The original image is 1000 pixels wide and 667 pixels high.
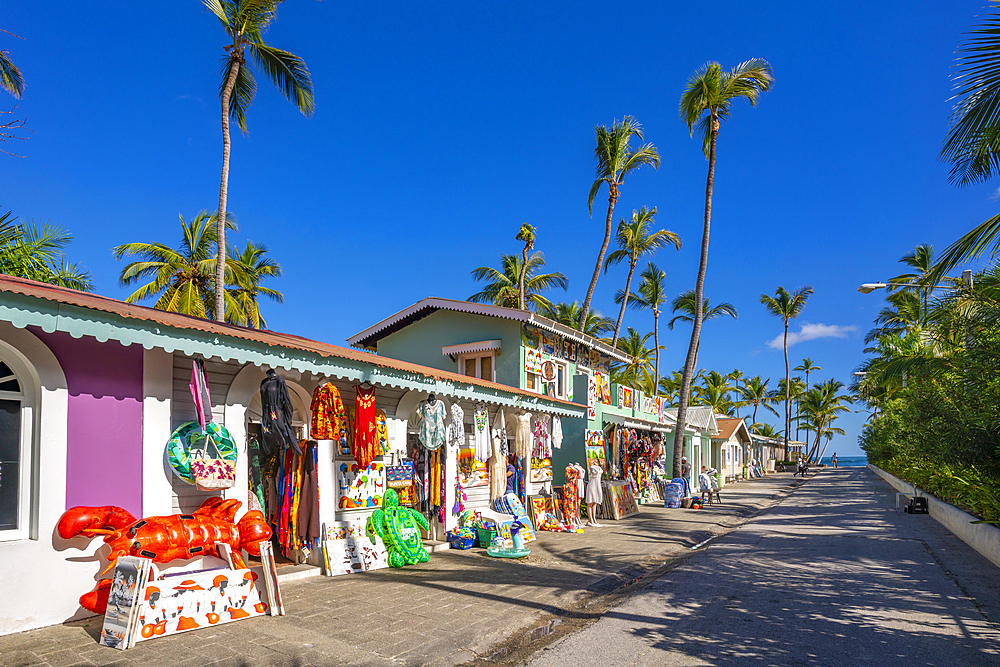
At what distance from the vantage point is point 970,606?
23.7ft

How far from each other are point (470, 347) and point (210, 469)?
41.7 feet

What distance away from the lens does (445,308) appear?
2002cm

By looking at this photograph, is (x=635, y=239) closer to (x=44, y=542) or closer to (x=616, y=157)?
(x=616, y=157)

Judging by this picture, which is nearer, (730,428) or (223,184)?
(223,184)

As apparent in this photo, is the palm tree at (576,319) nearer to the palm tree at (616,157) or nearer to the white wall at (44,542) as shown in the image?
the palm tree at (616,157)

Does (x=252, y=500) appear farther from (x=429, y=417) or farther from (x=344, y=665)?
(x=344, y=665)

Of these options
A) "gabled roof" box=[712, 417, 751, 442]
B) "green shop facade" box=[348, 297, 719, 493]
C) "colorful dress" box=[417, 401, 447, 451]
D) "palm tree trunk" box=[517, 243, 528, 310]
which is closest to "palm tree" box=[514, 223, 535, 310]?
"palm tree trunk" box=[517, 243, 528, 310]

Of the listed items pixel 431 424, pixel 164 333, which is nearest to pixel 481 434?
pixel 431 424

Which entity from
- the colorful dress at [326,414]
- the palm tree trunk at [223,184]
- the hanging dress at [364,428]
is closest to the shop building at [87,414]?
the colorful dress at [326,414]

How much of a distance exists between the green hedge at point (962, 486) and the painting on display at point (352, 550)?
392 inches

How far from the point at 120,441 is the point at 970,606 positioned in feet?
31.9

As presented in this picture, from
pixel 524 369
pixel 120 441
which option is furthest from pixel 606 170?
pixel 120 441

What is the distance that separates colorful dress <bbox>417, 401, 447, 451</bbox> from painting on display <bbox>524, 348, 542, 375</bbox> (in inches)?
333

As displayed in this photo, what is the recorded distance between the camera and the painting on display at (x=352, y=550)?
346 inches
